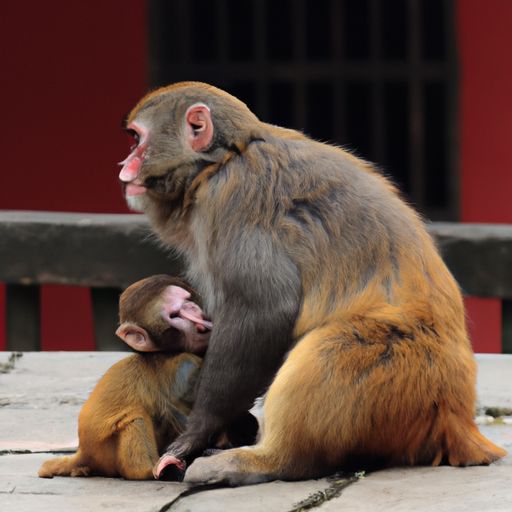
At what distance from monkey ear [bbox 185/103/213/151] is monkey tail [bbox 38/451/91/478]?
3.19 feet

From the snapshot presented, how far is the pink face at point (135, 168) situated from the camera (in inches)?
193

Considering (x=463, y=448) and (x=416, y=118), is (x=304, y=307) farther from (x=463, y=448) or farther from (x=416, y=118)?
(x=416, y=118)

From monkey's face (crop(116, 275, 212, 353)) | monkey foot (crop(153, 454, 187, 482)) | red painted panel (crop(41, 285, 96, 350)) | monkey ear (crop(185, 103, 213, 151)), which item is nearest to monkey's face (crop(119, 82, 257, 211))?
monkey ear (crop(185, 103, 213, 151))

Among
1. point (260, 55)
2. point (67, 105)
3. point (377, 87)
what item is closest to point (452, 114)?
point (377, 87)

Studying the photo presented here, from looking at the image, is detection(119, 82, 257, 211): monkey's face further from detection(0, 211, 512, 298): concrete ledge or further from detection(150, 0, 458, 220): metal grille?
detection(150, 0, 458, 220): metal grille

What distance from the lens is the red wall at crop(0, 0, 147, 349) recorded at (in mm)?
9469

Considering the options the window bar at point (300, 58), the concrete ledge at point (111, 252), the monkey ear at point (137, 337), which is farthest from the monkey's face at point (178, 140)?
the window bar at point (300, 58)

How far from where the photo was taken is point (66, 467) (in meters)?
4.92

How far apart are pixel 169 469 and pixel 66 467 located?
35cm

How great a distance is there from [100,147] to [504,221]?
2367 millimetres

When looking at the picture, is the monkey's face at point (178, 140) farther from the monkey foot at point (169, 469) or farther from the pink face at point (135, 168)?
the monkey foot at point (169, 469)

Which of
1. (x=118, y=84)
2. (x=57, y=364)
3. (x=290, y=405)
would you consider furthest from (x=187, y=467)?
(x=118, y=84)

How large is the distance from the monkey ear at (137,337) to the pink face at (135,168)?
409 millimetres

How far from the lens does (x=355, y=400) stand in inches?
182
